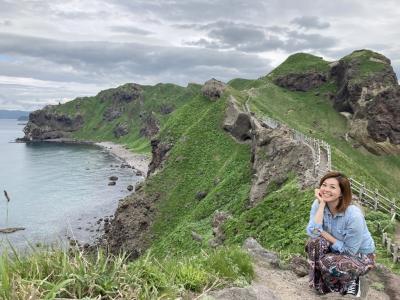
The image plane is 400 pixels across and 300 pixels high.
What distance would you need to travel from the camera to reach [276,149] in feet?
148

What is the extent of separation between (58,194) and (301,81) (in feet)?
261

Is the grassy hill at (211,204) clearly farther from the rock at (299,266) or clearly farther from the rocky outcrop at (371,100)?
the rocky outcrop at (371,100)

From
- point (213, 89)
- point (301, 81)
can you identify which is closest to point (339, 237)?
point (213, 89)

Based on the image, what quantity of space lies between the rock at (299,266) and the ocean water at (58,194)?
34.8 metres

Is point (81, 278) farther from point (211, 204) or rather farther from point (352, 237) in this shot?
point (211, 204)

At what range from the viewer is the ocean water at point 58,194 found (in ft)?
256

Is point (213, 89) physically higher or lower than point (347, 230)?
higher

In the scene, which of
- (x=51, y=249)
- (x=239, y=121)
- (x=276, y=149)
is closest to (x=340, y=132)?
(x=239, y=121)

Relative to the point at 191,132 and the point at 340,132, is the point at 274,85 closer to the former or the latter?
the point at 340,132

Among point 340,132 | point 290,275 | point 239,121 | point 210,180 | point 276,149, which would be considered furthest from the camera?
point 340,132

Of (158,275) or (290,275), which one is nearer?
(158,275)

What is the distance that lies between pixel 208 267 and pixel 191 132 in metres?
62.2

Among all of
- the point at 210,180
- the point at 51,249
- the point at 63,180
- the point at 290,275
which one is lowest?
the point at 63,180

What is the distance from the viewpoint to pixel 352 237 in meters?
10.4
